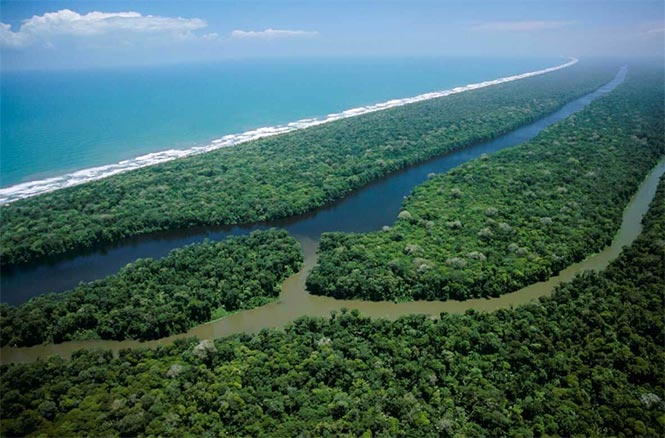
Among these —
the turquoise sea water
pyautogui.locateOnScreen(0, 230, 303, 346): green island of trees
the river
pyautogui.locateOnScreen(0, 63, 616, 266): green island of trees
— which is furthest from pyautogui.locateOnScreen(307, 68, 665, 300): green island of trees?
the turquoise sea water

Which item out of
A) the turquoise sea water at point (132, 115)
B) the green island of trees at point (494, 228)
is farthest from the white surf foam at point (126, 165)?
the green island of trees at point (494, 228)

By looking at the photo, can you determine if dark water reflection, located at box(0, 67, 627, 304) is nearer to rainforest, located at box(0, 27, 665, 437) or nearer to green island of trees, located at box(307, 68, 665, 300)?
rainforest, located at box(0, 27, 665, 437)

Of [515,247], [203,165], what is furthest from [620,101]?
[203,165]

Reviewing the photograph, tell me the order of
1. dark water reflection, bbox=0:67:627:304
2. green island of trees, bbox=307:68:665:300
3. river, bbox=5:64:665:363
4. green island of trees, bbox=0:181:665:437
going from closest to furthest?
1. green island of trees, bbox=0:181:665:437
2. river, bbox=5:64:665:363
3. green island of trees, bbox=307:68:665:300
4. dark water reflection, bbox=0:67:627:304

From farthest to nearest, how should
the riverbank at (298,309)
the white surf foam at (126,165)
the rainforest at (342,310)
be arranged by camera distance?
the white surf foam at (126,165), the riverbank at (298,309), the rainforest at (342,310)

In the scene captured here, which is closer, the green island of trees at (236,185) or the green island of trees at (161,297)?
the green island of trees at (161,297)

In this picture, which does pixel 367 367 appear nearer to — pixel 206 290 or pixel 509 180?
pixel 206 290

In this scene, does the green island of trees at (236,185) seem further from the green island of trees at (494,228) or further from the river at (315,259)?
the green island of trees at (494,228)
